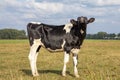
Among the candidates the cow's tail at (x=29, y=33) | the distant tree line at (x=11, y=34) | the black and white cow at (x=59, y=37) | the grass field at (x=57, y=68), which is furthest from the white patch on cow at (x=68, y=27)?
the distant tree line at (x=11, y=34)

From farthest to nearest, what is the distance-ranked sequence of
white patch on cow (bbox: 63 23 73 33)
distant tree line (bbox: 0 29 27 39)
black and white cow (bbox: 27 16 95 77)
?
distant tree line (bbox: 0 29 27 39) < white patch on cow (bbox: 63 23 73 33) < black and white cow (bbox: 27 16 95 77)

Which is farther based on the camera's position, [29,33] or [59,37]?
[29,33]

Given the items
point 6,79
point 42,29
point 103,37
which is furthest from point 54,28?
point 103,37

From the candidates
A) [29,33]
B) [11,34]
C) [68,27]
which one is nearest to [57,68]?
[29,33]

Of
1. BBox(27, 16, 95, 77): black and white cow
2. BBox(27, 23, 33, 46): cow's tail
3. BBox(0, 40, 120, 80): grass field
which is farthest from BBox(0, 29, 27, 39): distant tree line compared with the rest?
BBox(27, 16, 95, 77): black and white cow

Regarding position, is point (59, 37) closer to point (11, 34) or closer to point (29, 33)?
point (29, 33)

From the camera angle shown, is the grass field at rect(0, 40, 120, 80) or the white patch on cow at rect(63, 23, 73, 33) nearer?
the grass field at rect(0, 40, 120, 80)

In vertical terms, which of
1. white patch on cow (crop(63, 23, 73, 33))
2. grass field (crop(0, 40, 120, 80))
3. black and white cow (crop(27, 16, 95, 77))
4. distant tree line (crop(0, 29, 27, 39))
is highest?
white patch on cow (crop(63, 23, 73, 33))

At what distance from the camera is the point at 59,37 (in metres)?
13.2

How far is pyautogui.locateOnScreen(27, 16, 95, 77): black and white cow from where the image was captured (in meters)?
12.9

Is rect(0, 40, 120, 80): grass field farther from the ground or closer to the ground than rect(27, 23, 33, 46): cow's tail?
closer to the ground

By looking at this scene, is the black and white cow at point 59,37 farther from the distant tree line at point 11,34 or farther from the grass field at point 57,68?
the distant tree line at point 11,34

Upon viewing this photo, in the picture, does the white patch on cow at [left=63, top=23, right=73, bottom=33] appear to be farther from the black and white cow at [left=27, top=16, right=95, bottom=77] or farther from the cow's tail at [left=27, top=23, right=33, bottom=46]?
the cow's tail at [left=27, top=23, right=33, bottom=46]

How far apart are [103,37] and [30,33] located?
127362 mm
